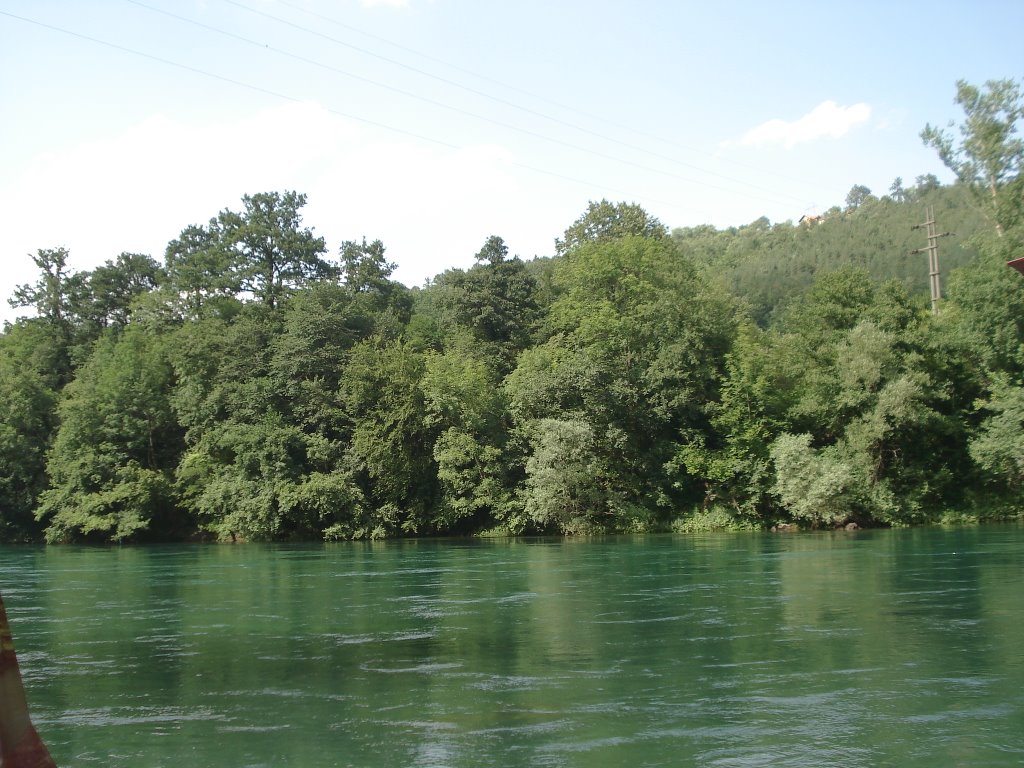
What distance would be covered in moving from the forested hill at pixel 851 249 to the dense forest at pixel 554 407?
28.2 m

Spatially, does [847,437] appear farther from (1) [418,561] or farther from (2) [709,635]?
(2) [709,635]

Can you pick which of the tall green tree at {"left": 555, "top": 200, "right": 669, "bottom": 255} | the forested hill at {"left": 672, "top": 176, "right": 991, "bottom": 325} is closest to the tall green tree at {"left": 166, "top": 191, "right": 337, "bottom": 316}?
the tall green tree at {"left": 555, "top": 200, "right": 669, "bottom": 255}

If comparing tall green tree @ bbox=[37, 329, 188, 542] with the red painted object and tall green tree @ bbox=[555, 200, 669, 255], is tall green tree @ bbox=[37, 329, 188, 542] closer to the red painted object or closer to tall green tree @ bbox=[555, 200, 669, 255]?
tall green tree @ bbox=[555, 200, 669, 255]

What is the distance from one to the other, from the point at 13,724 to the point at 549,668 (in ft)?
33.9

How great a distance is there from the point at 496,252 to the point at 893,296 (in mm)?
25807

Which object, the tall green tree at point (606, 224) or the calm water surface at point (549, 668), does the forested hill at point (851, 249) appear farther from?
the calm water surface at point (549, 668)

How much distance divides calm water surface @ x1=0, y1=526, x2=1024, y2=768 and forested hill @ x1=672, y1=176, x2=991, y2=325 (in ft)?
201

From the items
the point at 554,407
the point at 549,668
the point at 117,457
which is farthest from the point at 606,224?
the point at 549,668

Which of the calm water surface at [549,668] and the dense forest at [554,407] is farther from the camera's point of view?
the dense forest at [554,407]

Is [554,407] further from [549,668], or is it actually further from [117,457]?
[549,668]

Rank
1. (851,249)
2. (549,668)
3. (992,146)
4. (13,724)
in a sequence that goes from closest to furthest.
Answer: (13,724)
(549,668)
(992,146)
(851,249)

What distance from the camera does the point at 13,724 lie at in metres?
4.41

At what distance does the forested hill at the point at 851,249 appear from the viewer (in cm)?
9069

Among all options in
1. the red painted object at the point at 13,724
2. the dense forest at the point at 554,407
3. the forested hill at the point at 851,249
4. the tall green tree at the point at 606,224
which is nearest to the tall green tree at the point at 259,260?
the dense forest at the point at 554,407
